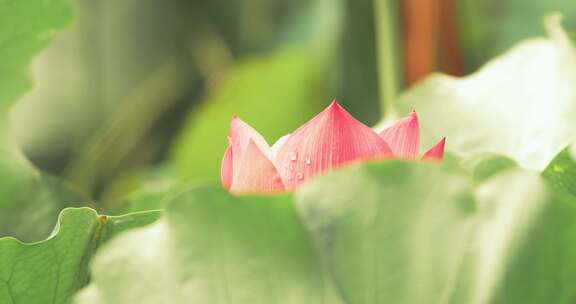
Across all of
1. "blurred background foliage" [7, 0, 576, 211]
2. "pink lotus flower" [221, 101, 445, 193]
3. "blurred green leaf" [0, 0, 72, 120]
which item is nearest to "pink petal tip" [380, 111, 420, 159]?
"pink lotus flower" [221, 101, 445, 193]

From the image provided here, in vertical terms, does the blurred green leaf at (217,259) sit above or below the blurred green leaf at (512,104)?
above

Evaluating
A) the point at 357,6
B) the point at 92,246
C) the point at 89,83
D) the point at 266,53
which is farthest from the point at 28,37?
the point at 89,83

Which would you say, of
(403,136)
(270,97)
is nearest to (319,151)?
(403,136)

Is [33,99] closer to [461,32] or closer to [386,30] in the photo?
[461,32]

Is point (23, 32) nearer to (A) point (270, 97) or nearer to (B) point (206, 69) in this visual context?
(A) point (270, 97)

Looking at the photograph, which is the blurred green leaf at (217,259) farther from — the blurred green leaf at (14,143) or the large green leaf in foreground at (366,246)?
the blurred green leaf at (14,143)

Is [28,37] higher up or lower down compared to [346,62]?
higher up

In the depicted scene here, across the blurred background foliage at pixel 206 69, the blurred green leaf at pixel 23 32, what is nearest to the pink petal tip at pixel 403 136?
the blurred green leaf at pixel 23 32
